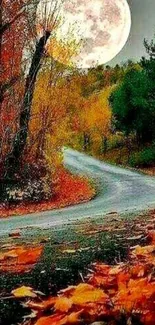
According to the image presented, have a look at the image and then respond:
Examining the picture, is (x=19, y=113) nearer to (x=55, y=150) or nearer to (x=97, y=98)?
(x=55, y=150)

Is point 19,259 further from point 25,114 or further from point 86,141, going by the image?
point 86,141

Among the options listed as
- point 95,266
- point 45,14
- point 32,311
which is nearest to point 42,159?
point 45,14

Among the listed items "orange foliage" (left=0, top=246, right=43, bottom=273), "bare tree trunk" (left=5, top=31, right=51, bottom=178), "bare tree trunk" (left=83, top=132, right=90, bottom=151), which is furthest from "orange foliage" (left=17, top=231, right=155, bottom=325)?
"bare tree trunk" (left=83, top=132, right=90, bottom=151)

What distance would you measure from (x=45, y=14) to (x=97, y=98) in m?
62.4

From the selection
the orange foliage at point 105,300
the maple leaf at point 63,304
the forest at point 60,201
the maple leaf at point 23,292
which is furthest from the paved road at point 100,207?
the maple leaf at point 63,304

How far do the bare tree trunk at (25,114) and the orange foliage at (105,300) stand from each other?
17761mm

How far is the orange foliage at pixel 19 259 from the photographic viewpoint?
18.0 ft

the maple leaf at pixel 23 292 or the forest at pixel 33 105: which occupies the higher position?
the forest at pixel 33 105

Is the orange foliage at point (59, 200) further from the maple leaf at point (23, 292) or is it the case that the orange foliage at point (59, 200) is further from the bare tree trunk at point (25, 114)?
the maple leaf at point (23, 292)

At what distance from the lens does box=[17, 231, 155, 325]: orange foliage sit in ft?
10.8

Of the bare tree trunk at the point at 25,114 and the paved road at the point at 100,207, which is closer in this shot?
the paved road at the point at 100,207

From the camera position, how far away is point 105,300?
11.9ft

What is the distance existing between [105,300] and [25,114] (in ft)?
62.0

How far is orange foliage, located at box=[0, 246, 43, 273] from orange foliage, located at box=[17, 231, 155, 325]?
3.59ft
